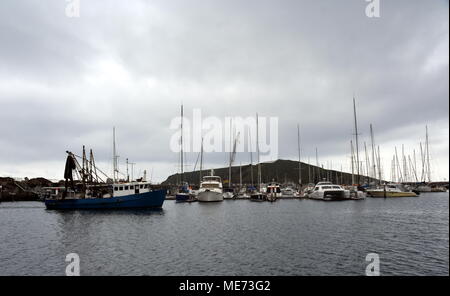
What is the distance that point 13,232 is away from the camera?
38.2 metres

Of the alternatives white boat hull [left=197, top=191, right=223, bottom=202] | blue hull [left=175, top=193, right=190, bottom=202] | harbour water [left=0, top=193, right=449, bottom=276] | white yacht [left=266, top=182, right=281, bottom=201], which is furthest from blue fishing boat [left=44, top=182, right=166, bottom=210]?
white yacht [left=266, top=182, right=281, bottom=201]

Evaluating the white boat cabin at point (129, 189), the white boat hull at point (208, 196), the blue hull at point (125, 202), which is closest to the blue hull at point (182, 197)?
the white boat hull at point (208, 196)

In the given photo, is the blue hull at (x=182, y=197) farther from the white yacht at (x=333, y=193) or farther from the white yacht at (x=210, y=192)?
the white yacht at (x=333, y=193)

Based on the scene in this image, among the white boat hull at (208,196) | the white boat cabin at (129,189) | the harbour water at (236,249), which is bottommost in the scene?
the harbour water at (236,249)

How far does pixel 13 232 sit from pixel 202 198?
5258 centimetres

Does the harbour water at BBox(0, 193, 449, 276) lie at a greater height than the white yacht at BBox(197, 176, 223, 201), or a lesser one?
lesser

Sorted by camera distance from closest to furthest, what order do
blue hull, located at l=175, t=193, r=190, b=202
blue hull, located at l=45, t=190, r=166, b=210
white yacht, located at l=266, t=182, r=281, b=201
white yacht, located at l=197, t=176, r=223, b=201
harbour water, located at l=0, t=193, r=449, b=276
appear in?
harbour water, located at l=0, t=193, r=449, b=276 < blue hull, located at l=45, t=190, r=166, b=210 < white yacht, located at l=197, t=176, r=223, b=201 < white yacht, located at l=266, t=182, r=281, b=201 < blue hull, located at l=175, t=193, r=190, b=202

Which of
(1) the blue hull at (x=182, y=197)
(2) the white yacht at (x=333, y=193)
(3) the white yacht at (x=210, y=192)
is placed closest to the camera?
(2) the white yacht at (x=333, y=193)

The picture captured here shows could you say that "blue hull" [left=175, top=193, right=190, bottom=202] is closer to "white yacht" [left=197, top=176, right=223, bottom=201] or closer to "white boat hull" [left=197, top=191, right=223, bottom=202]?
"white yacht" [left=197, top=176, right=223, bottom=201]

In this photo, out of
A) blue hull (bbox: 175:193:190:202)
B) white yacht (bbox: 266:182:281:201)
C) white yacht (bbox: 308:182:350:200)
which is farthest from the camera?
blue hull (bbox: 175:193:190:202)
